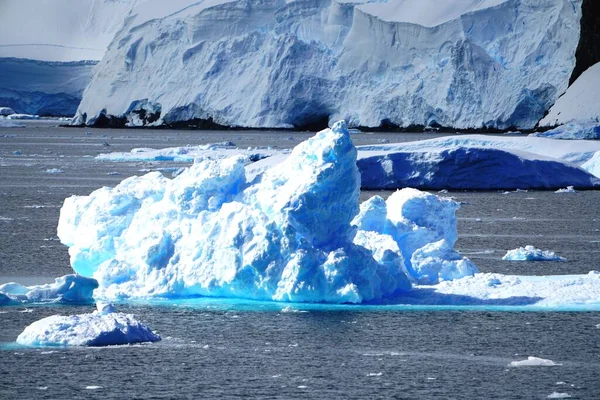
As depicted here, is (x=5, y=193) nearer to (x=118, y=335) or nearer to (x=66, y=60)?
(x=118, y=335)

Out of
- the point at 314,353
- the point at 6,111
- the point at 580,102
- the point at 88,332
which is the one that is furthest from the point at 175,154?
the point at 6,111

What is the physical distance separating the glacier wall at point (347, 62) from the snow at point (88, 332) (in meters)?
35.1

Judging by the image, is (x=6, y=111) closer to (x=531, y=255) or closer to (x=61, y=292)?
(x=531, y=255)

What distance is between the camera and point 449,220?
11.7m

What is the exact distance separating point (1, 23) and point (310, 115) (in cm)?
4050

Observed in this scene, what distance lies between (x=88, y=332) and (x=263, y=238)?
2.15m

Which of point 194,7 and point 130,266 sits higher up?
point 194,7

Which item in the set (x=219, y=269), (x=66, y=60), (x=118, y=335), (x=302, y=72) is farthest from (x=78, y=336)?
(x=66, y=60)

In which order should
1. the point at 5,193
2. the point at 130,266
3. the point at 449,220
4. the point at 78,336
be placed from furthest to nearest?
the point at 5,193 → the point at 449,220 → the point at 130,266 → the point at 78,336

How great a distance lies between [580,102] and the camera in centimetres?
4241

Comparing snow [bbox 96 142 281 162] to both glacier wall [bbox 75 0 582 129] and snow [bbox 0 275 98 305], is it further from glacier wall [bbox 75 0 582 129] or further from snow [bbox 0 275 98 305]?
snow [bbox 0 275 98 305]

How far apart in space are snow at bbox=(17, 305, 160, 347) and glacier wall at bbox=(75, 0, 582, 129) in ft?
115

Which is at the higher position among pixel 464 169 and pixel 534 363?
pixel 534 363

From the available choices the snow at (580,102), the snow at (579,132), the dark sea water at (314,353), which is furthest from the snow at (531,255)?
the snow at (580,102)
